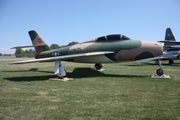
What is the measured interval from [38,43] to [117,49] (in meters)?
6.84

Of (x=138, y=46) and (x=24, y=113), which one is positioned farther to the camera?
(x=138, y=46)

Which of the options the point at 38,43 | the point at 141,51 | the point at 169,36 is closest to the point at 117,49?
the point at 141,51

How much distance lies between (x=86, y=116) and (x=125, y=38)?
8.26 m

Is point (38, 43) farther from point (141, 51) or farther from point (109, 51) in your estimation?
point (141, 51)

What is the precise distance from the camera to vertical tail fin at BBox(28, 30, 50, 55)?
14109mm

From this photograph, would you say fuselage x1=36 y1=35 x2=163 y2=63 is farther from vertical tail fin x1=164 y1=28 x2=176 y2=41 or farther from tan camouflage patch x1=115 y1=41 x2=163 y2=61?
vertical tail fin x1=164 y1=28 x2=176 y2=41

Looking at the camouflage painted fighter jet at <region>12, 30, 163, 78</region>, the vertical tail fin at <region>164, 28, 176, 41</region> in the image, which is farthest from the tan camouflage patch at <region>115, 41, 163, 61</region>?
the vertical tail fin at <region>164, 28, 176, 41</region>

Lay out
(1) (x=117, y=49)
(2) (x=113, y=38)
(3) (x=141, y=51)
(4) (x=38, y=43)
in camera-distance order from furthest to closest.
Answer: (4) (x=38, y=43)
(2) (x=113, y=38)
(1) (x=117, y=49)
(3) (x=141, y=51)

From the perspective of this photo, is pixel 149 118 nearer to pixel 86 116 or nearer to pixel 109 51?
pixel 86 116

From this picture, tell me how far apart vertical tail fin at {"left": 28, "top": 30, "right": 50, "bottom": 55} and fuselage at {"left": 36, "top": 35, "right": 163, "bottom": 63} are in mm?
1951

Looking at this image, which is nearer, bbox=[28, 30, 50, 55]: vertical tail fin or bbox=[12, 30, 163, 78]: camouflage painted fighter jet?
bbox=[12, 30, 163, 78]: camouflage painted fighter jet

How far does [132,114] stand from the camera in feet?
13.7

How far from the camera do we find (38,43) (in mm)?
14156

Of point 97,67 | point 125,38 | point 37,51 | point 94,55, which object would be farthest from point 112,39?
point 37,51
